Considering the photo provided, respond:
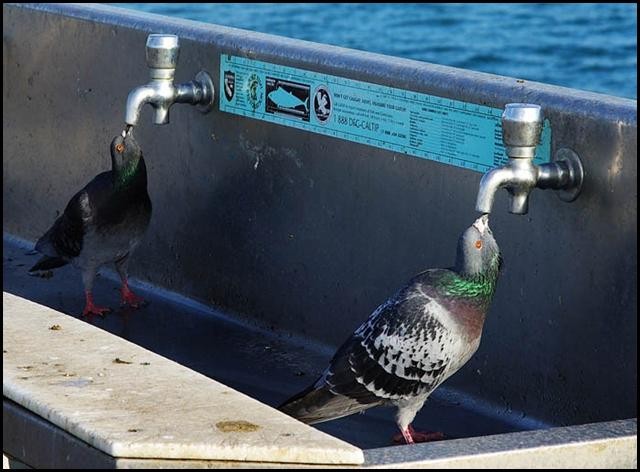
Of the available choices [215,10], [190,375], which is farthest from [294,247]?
[215,10]

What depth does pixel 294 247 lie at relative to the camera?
555 cm

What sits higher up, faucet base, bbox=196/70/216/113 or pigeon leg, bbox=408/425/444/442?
faucet base, bbox=196/70/216/113

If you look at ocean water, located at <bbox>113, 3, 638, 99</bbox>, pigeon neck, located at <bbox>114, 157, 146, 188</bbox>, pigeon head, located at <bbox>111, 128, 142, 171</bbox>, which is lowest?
ocean water, located at <bbox>113, 3, 638, 99</bbox>

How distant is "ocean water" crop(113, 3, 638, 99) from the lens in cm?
1536

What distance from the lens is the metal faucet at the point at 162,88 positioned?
5.46 m

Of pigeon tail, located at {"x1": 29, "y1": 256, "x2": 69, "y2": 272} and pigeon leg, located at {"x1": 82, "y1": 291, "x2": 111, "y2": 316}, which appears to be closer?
pigeon leg, located at {"x1": 82, "y1": 291, "x2": 111, "y2": 316}

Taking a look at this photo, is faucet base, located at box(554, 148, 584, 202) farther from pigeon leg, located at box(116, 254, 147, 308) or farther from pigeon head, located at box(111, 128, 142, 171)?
pigeon leg, located at box(116, 254, 147, 308)

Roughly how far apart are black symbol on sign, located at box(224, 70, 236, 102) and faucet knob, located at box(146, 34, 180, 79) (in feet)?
0.76

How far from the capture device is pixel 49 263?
243 inches

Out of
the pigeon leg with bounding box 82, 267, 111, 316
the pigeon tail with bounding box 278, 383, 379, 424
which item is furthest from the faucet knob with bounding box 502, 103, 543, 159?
the pigeon leg with bounding box 82, 267, 111, 316

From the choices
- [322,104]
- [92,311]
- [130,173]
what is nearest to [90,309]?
[92,311]

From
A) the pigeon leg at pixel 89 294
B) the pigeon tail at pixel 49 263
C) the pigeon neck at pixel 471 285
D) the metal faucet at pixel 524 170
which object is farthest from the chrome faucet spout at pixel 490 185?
the pigeon tail at pixel 49 263

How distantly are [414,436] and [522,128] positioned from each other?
1006 mm

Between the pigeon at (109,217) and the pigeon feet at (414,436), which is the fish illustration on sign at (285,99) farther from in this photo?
the pigeon feet at (414,436)
